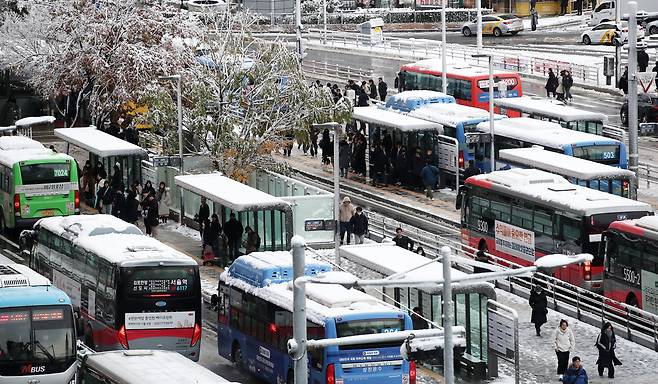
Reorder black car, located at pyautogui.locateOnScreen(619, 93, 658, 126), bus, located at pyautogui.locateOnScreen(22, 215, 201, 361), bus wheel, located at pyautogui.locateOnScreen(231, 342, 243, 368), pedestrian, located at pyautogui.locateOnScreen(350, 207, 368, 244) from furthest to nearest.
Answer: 1. black car, located at pyautogui.locateOnScreen(619, 93, 658, 126)
2. pedestrian, located at pyautogui.locateOnScreen(350, 207, 368, 244)
3. bus wheel, located at pyautogui.locateOnScreen(231, 342, 243, 368)
4. bus, located at pyautogui.locateOnScreen(22, 215, 201, 361)

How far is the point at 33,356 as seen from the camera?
1288 inches

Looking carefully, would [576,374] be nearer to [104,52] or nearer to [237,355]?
[237,355]

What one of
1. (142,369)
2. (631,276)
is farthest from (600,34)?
(142,369)

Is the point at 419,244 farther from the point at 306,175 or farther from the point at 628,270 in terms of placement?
the point at 306,175

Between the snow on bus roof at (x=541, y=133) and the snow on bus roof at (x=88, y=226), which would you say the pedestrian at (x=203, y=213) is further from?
the snow on bus roof at (x=541, y=133)

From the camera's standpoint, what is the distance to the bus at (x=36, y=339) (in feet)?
107

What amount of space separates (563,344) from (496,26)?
64.2 m

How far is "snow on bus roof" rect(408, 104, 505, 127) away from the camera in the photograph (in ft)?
188

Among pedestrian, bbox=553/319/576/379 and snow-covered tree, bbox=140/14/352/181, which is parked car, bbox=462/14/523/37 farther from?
pedestrian, bbox=553/319/576/379

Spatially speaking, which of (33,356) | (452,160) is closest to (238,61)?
(452,160)

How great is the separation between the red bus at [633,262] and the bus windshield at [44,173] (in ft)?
54.6

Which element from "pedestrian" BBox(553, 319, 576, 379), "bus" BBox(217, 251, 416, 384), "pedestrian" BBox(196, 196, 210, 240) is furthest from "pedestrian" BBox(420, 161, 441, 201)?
"pedestrian" BBox(553, 319, 576, 379)

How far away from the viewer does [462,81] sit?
6712 cm

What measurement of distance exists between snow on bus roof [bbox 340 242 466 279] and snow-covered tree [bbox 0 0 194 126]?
2524 cm
